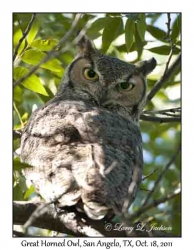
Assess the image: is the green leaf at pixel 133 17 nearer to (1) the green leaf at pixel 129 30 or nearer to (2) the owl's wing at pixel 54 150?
(1) the green leaf at pixel 129 30

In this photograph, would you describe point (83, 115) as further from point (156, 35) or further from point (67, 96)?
point (156, 35)

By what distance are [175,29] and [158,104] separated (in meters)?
1.32

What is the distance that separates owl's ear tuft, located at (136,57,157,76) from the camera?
4.30m

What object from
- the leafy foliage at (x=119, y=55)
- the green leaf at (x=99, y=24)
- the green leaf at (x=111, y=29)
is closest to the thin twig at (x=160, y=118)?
the leafy foliage at (x=119, y=55)

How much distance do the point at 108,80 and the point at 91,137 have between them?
82cm

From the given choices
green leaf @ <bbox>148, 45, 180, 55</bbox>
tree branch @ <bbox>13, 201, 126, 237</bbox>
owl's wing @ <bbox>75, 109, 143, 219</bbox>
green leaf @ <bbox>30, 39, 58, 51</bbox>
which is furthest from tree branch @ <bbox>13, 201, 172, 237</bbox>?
green leaf @ <bbox>148, 45, 180, 55</bbox>

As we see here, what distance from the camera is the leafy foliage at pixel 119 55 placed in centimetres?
344

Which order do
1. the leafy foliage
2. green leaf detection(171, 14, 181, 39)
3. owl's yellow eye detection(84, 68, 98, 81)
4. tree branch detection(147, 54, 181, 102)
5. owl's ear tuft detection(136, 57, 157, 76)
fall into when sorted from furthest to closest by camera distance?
owl's ear tuft detection(136, 57, 157, 76) → tree branch detection(147, 54, 181, 102) → owl's yellow eye detection(84, 68, 98, 81) → green leaf detection(171, 14, 181, 39) → the leafy foliage

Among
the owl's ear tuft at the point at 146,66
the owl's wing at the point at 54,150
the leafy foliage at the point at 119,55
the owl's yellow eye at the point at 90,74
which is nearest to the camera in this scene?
the owl's wing at the point at 54,150

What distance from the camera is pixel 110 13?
3.75m

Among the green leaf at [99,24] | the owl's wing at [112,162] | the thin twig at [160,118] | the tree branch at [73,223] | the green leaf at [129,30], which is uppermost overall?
the green leaf at [99,24]

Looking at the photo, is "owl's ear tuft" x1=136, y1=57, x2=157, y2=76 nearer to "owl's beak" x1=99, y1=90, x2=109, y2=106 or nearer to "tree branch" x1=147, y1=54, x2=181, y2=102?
"tree branch" x1=147, y1=54, x2=181, y2=102

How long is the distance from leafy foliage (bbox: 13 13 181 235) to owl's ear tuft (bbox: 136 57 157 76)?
0.36 ft
